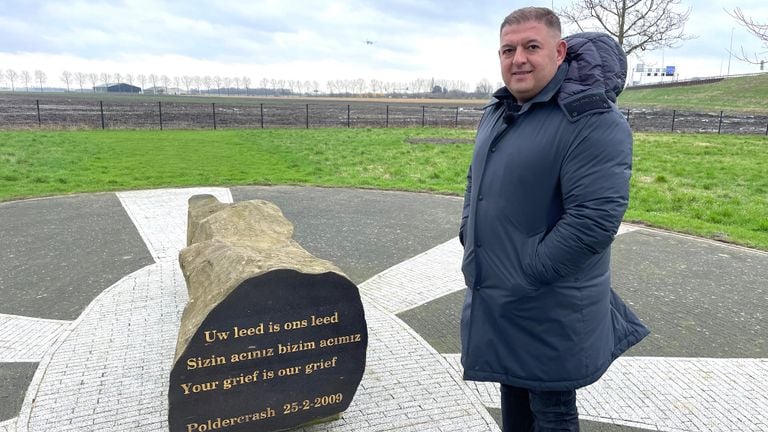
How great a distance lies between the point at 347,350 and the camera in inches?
124

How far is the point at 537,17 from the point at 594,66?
0.28 meters

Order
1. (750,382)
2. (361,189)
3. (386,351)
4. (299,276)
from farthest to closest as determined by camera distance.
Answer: (361,189), (386,351), (750,382), (299,276)

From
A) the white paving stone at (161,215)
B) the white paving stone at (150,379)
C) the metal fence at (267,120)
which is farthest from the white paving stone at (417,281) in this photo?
the metal fence at (267,120)

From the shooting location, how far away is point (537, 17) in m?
2.13

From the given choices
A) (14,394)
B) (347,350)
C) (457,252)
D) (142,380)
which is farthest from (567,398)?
(457,252)

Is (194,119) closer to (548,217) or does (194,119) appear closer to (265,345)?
(265,345)

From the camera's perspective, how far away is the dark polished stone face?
9.22 ft

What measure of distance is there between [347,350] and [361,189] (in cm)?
781

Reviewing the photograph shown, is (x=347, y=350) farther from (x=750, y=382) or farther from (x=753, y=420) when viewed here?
(x=750, y=382)

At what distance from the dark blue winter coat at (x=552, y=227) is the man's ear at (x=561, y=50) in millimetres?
40

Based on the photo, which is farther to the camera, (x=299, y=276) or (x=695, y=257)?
(x=695, y=257)

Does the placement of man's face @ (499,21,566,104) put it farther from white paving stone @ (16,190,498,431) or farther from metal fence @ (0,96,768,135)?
metal fence @ (0,96,768,135)

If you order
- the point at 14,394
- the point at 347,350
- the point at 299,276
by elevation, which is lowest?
the point at 14,394

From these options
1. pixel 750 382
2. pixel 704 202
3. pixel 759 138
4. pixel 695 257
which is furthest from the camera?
pixel 759 138
